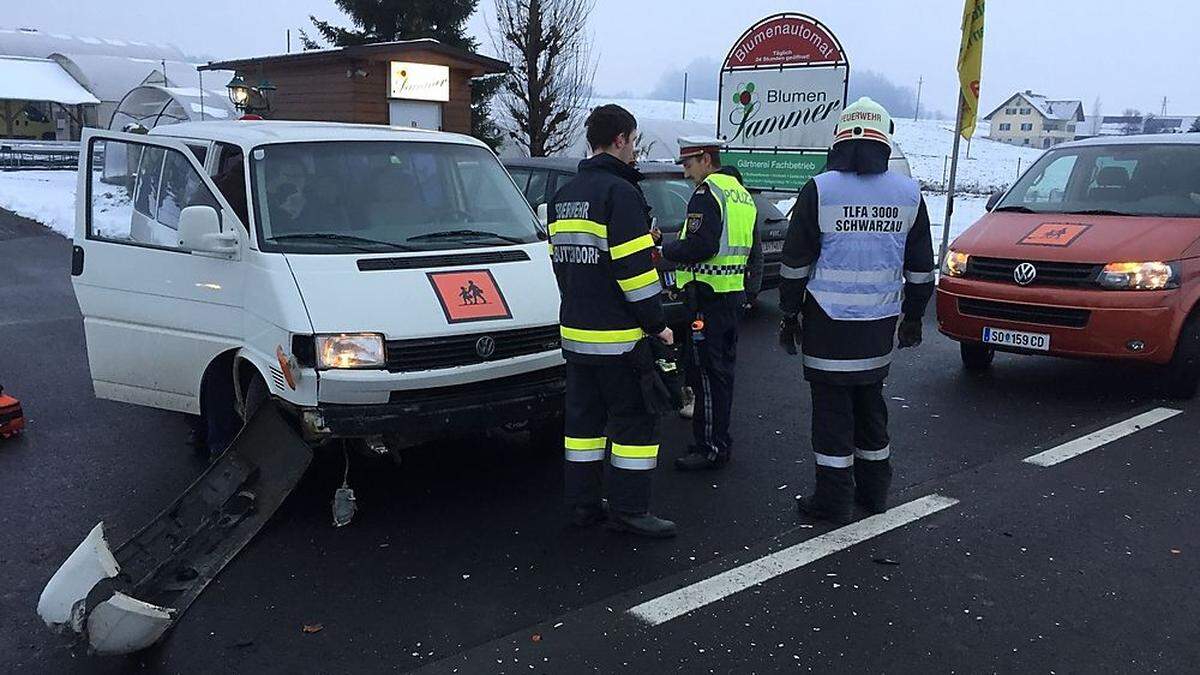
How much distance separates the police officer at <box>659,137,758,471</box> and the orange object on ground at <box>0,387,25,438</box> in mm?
4055

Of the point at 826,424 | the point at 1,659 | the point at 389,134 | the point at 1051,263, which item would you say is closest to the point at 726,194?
the point at 826,424

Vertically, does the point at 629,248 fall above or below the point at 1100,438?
above

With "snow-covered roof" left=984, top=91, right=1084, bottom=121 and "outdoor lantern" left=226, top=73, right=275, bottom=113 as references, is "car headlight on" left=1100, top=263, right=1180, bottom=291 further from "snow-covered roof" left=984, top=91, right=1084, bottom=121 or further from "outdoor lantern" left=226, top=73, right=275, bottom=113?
"snow-covered roof" left=984, top=91, right=1084, bottom=121

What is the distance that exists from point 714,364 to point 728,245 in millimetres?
673

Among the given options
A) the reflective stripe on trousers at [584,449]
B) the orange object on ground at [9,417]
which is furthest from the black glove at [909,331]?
the orange object on ground at [9,417]

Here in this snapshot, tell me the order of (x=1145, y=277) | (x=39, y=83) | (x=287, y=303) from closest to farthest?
1. (x=287, y=303)
2. (x=1145, y=277)
3. (x=39, y=83)

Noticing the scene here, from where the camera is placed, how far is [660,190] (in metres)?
9.23

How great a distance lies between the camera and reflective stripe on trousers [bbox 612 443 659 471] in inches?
177

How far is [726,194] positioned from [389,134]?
2.11m

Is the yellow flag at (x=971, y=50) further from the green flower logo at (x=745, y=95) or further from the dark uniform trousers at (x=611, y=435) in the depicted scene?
the dark uniform trousers at (x=611, y=435)

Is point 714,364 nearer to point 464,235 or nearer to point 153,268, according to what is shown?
point 464,235

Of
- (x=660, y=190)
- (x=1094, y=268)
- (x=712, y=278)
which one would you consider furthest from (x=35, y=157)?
(x=1094, y=268)

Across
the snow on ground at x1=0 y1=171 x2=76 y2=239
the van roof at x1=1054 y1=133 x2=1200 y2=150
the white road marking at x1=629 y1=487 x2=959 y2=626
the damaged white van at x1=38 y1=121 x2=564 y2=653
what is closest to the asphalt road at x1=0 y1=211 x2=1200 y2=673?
the white road marking at x1=629 y1=487 x2=959 y2=626

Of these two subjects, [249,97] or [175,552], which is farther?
[249,97]
